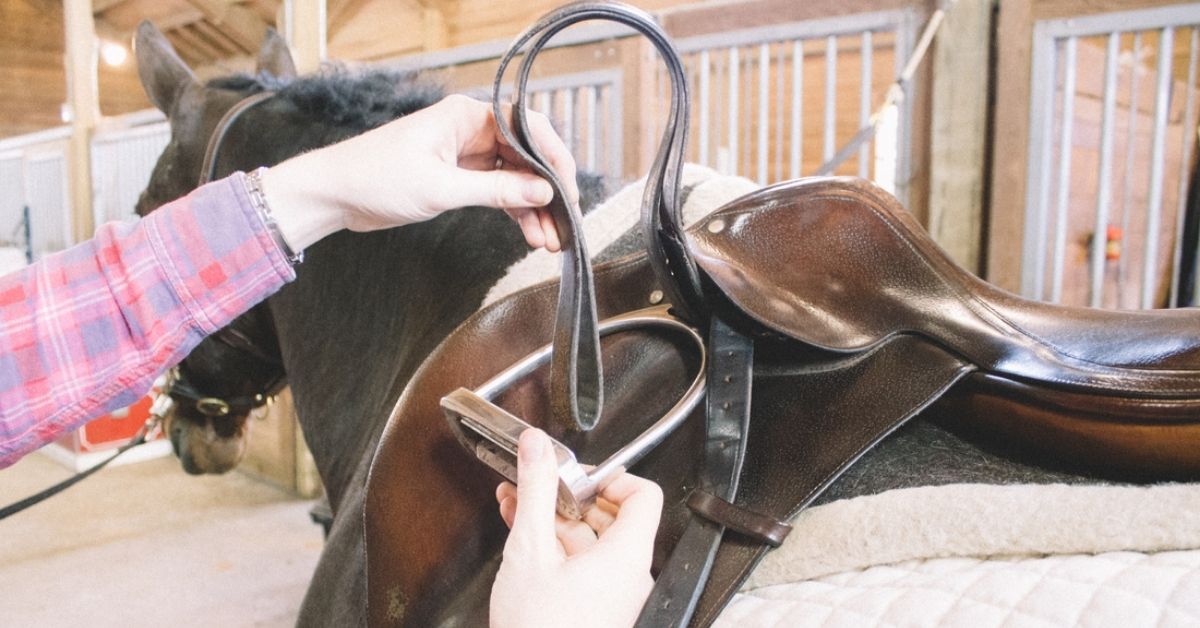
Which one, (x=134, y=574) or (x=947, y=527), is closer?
(x=947, y=527)

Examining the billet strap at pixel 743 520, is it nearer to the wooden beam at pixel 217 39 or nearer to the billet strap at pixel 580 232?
the billet strap at pixel 580 232

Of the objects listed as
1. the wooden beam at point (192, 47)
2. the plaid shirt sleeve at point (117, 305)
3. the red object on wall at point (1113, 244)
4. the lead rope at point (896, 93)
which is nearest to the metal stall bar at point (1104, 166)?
the red object on wall at point (1113, 244)

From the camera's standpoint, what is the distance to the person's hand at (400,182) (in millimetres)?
525

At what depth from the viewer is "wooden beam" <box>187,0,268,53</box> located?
3240mm

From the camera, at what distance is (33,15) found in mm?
3875

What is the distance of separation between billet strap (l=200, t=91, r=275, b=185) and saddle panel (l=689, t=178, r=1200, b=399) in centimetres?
72

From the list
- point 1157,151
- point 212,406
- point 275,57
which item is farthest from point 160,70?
point 1157,151

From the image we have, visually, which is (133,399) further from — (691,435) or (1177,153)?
(1177,153)

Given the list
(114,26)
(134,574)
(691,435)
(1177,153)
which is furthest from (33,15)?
(1177,153)

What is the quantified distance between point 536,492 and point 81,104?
3864mm

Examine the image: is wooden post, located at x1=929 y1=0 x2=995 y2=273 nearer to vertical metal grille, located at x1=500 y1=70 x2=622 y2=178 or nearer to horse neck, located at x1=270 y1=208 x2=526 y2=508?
vertical metal grille, located at x1=500 y1=70 x2=622 y2=178

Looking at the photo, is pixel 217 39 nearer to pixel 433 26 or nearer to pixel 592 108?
pixel 433 26

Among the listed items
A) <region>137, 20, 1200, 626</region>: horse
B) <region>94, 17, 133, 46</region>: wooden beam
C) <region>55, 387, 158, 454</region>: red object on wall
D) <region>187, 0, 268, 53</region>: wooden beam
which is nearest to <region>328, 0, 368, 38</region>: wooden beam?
<region>187, 0, 268, 53</region>: wooden beam

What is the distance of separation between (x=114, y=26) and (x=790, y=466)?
4.92m
